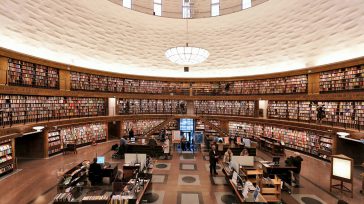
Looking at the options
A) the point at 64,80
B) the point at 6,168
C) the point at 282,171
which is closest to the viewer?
the point at 282,171

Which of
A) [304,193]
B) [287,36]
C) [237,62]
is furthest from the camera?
[237,62]

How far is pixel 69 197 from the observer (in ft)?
16.2

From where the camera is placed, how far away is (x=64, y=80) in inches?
479

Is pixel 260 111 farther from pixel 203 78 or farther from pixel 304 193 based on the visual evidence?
pixel 304 193

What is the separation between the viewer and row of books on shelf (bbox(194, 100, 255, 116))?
16562 millimetres

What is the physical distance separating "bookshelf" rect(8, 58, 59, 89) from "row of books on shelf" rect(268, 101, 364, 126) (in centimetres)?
1500

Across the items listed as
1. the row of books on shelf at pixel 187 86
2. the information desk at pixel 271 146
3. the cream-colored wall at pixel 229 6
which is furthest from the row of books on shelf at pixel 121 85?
the cream-colored wall at pixel 229 6

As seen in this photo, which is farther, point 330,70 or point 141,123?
point 141,123

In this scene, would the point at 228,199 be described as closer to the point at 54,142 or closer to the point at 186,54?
the point at 186,54

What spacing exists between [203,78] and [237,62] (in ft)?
13.9

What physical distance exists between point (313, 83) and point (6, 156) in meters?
15.9

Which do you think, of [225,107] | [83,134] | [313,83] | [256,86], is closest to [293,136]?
[313,83]

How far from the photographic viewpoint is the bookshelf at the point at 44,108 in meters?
8.77

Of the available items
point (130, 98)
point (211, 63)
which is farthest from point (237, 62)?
point (130, 98)
